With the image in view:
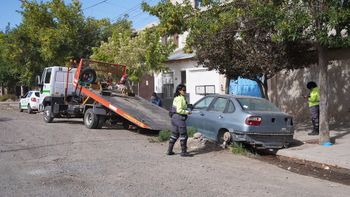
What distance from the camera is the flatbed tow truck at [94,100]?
51.9 ft

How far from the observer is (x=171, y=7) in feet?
52.3

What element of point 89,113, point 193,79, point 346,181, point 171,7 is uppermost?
point 171,7

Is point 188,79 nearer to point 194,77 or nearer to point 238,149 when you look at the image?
point 194,77

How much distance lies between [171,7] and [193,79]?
9507mm

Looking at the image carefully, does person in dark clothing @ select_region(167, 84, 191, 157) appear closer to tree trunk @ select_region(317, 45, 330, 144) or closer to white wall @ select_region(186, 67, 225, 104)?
tree trunk @ select_region(317, 45, 330, 144)

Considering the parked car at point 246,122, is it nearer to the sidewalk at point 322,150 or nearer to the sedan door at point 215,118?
the sedan door at point 215,118

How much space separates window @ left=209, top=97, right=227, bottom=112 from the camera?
41.3ft

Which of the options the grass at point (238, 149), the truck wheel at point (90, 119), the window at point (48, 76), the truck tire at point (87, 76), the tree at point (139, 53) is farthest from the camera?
the tree at point (139, 53)

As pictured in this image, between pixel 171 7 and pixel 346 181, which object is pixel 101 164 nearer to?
pixel 346 181

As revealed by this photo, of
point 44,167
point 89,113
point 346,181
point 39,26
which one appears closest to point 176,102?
point 44,167

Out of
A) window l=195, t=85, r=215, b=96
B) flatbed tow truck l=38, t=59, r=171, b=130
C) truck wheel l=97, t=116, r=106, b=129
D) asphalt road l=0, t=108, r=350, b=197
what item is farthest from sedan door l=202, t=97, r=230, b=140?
window l=195, t=85, r=215, b=96

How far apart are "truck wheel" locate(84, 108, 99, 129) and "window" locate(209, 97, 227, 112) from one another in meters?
5.44

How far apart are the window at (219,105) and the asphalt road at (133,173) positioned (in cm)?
115

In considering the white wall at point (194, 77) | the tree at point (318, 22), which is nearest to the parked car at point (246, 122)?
the tree at point (318, 22)
